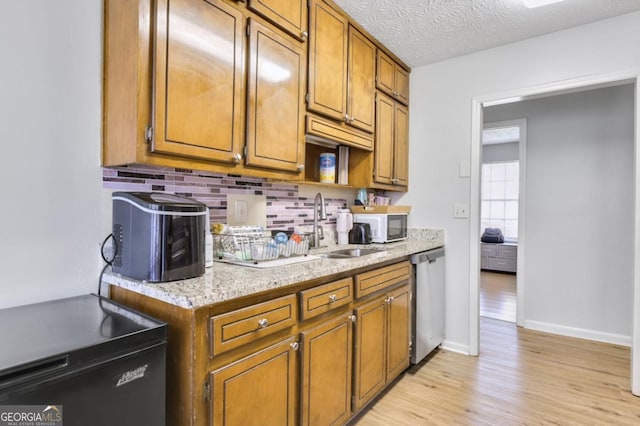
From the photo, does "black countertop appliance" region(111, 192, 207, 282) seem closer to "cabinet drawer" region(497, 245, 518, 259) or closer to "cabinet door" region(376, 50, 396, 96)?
"cabinet door" region(376, 50, 396, 96)

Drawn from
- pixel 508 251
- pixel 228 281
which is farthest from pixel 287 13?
pixel 508 251

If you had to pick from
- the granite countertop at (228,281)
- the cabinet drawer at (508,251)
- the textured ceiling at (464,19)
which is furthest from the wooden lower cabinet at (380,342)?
the cabinet drawer at (508,251)

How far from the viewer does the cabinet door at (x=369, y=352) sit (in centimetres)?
176

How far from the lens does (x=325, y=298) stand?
1.52 m

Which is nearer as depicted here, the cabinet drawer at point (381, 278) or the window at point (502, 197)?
the cabinet drawer at point (381, 278)

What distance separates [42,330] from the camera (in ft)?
3.11

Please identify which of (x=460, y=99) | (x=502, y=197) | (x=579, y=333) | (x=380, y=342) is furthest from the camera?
(x=502, y=197)

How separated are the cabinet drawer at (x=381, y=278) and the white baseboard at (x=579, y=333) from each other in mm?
1907

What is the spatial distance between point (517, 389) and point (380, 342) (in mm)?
1019

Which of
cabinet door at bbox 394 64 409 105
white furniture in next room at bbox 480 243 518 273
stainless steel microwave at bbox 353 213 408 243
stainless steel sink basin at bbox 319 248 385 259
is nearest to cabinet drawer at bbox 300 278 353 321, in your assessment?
stainless steel sink basin at bbox 319 248 385 259

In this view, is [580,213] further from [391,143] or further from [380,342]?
[380,342]

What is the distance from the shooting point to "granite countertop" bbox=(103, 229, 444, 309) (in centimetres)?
104

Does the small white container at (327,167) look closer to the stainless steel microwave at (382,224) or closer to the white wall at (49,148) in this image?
the stainless steel microwave at (382,224)

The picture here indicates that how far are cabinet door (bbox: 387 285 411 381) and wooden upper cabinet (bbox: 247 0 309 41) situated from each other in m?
1.57
